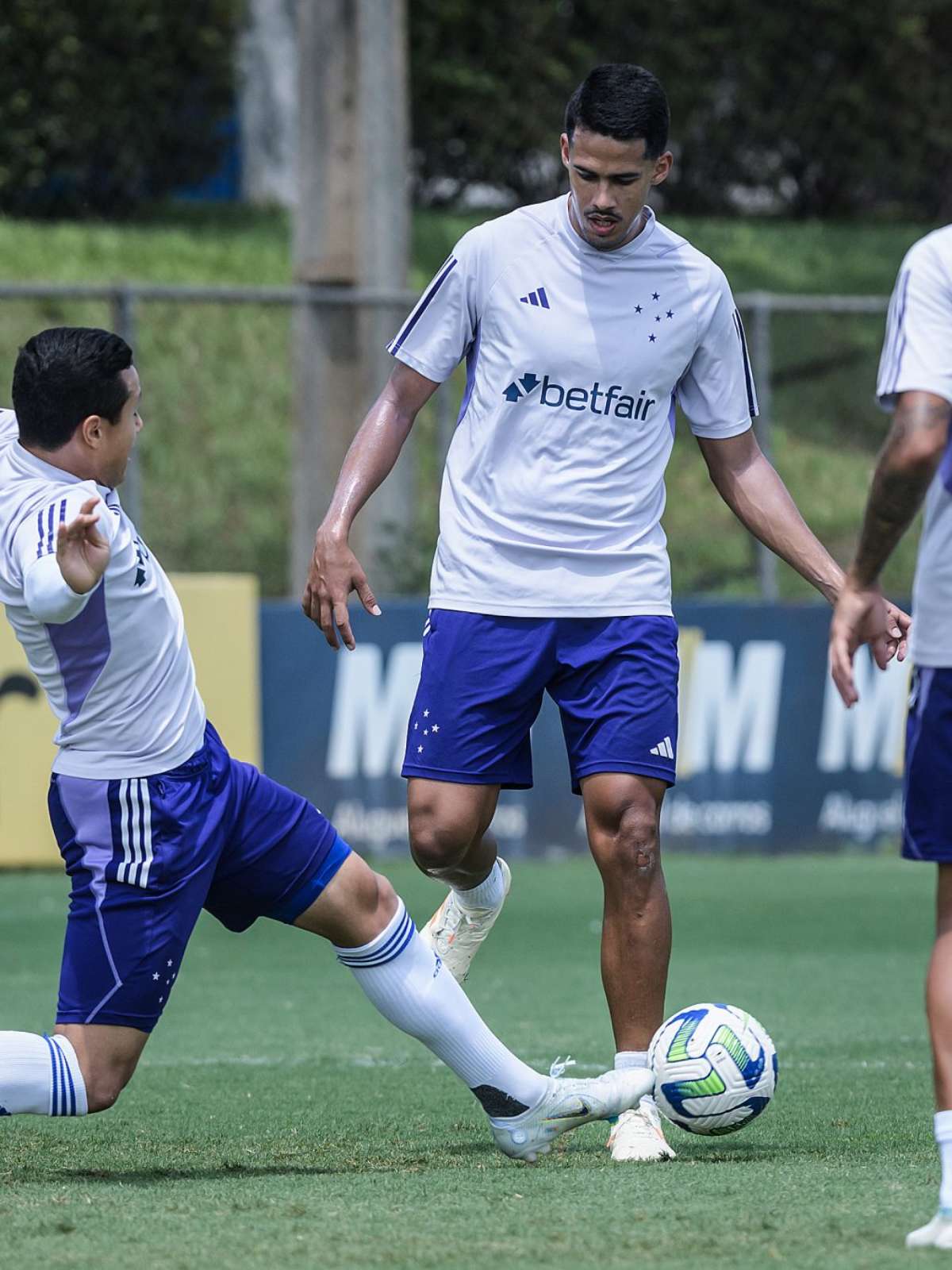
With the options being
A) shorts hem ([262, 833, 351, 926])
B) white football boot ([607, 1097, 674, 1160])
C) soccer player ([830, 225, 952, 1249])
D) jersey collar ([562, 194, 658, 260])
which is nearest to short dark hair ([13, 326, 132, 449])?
shorts hem ([262, 833, 351, 926])

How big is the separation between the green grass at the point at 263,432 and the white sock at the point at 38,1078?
8.37 meters

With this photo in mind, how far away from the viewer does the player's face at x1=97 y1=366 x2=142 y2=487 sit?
15.4ft

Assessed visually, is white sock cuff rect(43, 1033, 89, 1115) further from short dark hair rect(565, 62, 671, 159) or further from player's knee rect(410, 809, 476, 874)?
short dark hair rect(565, 62, 671, 159)

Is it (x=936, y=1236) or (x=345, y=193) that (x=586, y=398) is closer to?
(x=936, y=1236)

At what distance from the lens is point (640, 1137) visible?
16.4 feet

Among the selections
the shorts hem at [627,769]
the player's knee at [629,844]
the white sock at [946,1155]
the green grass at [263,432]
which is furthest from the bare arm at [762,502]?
the green grass at [263,432]

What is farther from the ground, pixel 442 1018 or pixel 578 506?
pixel 578 506

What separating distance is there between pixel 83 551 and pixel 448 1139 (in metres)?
1.83

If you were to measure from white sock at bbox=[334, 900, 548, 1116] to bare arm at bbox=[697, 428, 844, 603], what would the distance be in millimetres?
1429

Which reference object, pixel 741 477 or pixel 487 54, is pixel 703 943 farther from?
pixel 487 54

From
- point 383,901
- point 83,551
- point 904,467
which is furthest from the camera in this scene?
point 383,901

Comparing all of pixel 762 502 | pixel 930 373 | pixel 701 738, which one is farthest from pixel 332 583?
pixel 701 738

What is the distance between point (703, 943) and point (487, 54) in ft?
49.3

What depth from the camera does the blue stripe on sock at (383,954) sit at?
491cm
